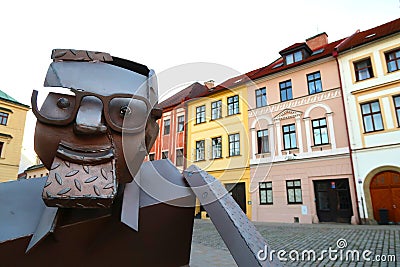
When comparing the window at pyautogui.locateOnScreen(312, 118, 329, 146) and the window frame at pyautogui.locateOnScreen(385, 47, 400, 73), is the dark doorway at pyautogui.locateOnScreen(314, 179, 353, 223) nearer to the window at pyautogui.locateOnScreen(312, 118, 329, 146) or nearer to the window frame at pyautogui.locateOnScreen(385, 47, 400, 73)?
the window at pyautogui.locateOnScreen(312, 118, 329, 146)

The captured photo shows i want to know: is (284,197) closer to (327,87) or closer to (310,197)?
(310,197)

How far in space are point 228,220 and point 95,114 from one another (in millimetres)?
1136

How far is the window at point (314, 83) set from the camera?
51.2ft

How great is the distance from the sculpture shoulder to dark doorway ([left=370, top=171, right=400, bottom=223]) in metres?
14.6

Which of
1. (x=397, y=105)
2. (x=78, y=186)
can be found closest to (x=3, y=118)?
(x=78, y=186)

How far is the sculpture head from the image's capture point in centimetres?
139

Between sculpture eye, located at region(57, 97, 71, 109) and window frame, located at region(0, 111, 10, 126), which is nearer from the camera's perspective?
sculpture eye, located at region(57, 97, 71, 109)

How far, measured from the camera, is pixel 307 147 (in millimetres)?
14961

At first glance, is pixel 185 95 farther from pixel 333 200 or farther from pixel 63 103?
pixel 333 200

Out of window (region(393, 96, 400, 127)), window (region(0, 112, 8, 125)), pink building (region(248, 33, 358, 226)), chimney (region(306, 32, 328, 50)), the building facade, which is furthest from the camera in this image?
window (region(0, 112, 8, 125))

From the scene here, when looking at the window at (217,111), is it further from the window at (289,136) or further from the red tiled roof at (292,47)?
the red tiled roof at (292,47)

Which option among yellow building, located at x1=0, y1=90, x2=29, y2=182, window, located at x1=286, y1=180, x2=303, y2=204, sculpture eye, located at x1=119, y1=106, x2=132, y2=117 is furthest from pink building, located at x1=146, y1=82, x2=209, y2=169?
yellow building, located at x1=0, y1=90, x2=29, y2=182

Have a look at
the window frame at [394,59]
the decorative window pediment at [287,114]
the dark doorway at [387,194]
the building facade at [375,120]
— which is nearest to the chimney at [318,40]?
the building facade at [375,120]

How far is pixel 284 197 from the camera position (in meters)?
15.1
